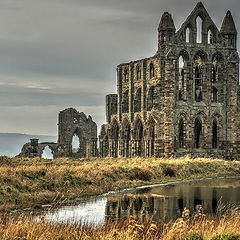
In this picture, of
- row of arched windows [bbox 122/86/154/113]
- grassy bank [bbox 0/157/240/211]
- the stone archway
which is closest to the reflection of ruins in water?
grassy bank [bbox 0/157/240/211]

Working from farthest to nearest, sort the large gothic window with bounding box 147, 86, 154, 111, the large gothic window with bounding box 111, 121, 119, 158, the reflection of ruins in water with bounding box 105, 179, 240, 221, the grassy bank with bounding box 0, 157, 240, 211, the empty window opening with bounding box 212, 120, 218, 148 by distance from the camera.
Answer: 1. the large gothic window with bounding box 111, 121, 119, 158
2. the empty window opening with bounding box 212, 120, 218, 148
3. the large gothic window with bounding box 147, 86, 154, 111
4. the grassy bank with bounding box 0, 157, 240, 211
5. the reflection of ruins in water with bounding box 105, 179, 240, 221

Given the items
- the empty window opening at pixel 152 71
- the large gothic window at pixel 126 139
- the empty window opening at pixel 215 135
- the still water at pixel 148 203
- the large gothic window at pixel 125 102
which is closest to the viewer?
the still water at pixel 148 203

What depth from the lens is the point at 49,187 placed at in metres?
32.0

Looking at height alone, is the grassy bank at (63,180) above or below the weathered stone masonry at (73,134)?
below

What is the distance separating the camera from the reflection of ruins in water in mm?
24183

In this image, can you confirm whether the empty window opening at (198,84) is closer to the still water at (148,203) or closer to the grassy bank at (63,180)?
the grassy bank at (63,180)

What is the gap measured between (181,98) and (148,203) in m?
48.7

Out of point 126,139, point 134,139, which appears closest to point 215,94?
point 134,139

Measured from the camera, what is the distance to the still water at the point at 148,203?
2300 centimetres

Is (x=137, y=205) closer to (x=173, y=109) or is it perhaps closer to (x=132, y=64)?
(x=173, y=109)

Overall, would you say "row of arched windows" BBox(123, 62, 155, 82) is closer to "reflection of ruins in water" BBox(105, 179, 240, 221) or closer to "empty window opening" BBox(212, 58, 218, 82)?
"empty window opening" BBox(212, 58, 218, 82)

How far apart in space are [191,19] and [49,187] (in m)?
46.8

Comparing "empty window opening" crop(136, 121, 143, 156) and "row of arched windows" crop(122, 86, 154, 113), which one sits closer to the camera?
"row of arched windows" crop(122, 86, 154, 113)

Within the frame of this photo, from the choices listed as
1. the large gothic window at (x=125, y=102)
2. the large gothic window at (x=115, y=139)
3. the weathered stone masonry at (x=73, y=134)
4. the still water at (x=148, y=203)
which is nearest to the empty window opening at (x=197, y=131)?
the large gothic window at (x=125, y=102)
